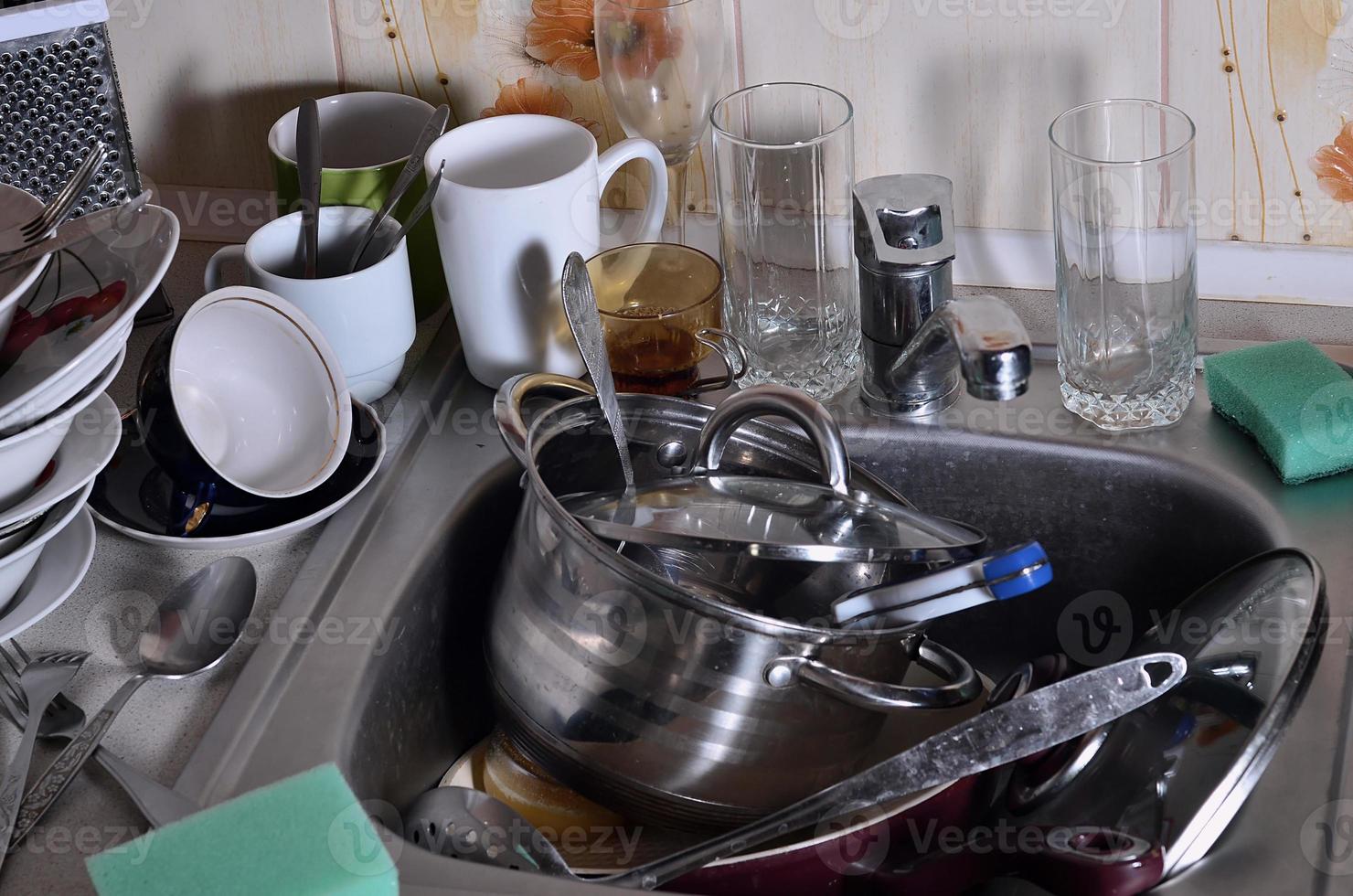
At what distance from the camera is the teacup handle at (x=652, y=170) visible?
80 cm

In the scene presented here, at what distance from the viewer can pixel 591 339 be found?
0.72 metres

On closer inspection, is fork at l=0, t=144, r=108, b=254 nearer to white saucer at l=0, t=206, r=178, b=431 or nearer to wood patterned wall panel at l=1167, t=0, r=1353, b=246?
white saucer at l=0, t=206, r=178, b=431

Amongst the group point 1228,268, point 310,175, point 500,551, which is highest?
point 310,175

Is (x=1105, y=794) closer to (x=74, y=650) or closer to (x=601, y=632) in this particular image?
(x=601, y=632)

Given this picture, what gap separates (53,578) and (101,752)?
0.10m

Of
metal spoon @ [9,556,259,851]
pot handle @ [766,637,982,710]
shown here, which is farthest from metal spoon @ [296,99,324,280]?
pot handle @ [766,637,982,710]

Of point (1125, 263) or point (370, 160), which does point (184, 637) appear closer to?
point (370, 160)

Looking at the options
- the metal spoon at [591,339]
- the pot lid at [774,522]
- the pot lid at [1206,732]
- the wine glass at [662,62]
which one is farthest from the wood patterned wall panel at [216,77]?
the pot lid at [1206,732]

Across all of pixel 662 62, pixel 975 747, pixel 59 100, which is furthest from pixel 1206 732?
pixel 59 100

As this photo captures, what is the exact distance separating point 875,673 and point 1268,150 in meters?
0.45

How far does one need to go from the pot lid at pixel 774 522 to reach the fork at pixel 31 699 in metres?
0.27

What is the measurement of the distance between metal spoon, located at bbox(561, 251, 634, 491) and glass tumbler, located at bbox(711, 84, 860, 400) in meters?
0.13

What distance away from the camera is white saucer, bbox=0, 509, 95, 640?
637mm

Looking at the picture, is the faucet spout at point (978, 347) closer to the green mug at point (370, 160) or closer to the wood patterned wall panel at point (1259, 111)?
the wood patterned wall panel at point (1259, 111)
